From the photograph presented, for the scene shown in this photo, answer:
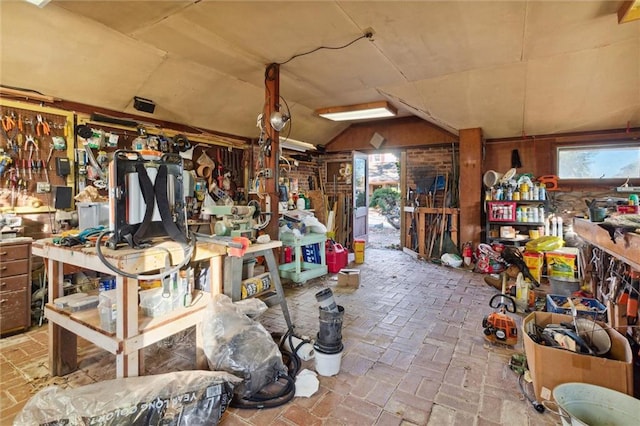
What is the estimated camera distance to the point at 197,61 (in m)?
3.71

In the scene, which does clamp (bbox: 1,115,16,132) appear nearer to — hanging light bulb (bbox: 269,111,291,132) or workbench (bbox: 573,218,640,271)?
hanging light bulb (bbox: 269,111,291,132)

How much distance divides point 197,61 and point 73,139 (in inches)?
68.7

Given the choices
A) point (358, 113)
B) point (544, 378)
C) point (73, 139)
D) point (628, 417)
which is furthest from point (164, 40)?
point (628, 417)

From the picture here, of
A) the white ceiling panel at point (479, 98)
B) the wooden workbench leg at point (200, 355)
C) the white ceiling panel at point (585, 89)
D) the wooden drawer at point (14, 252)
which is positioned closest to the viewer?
the wooden workbench leg at point (200, 355)

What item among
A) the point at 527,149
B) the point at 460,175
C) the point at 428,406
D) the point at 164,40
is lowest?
the point at 428,406

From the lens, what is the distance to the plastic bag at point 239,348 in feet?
6.26

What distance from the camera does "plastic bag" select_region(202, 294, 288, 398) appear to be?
1907mm

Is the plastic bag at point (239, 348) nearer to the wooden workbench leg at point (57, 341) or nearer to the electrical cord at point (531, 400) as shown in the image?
the wooden workbench leg at point (57, 341)

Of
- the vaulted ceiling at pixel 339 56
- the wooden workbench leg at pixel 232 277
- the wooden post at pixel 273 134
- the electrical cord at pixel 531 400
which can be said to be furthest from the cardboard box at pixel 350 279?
the vaulted ceiling at pixel 339 56

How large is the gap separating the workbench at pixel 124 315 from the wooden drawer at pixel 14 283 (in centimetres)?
116

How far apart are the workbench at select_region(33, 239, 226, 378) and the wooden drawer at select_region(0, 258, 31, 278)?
114 cm

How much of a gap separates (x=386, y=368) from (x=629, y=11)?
11.4 ft

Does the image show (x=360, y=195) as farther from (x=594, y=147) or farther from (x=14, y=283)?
(x=14, y=283)

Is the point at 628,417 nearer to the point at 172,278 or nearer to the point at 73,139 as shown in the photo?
the point at 172,278
